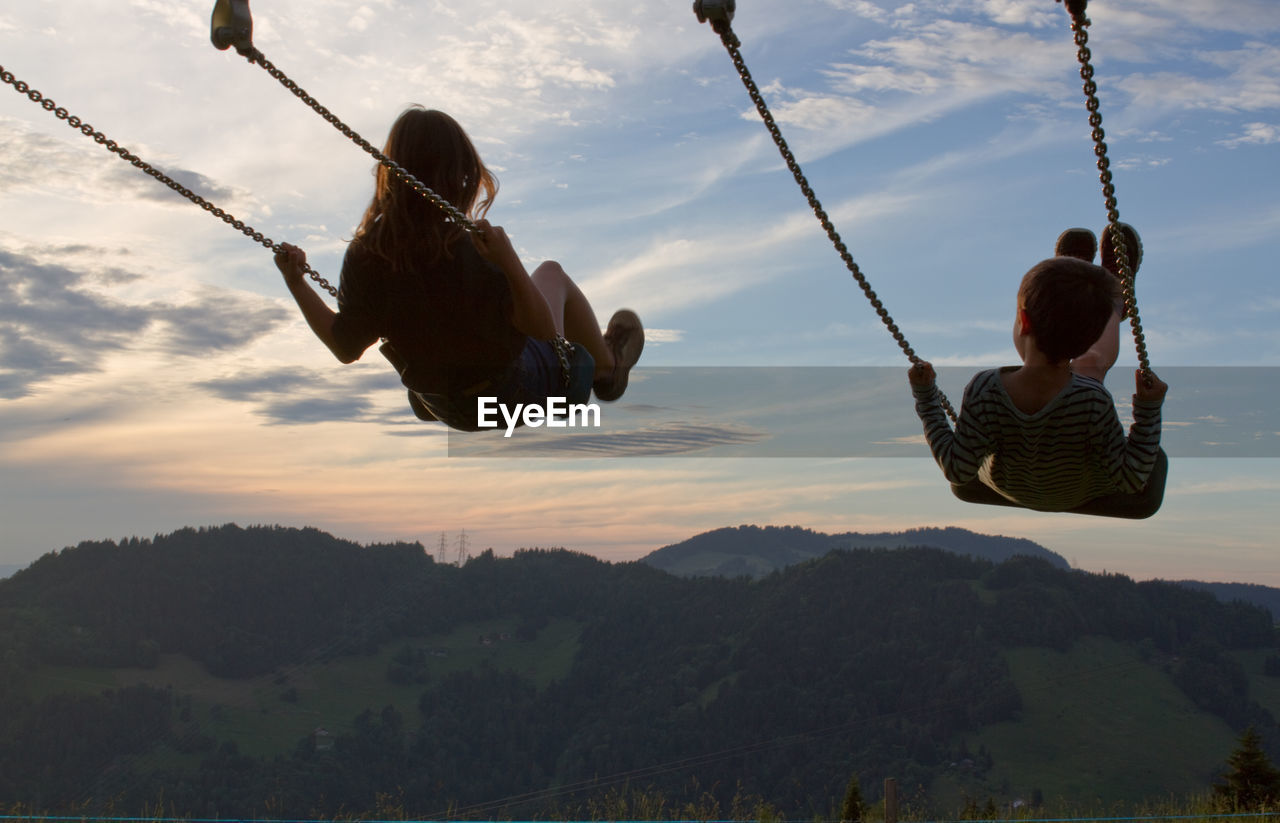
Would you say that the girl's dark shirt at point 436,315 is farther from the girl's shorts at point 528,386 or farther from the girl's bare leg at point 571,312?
the girl's bare leg at point 571,312

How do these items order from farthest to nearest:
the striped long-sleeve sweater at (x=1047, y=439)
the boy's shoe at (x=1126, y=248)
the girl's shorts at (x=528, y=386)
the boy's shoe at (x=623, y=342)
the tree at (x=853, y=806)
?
the tree at (x=853, y=806) < the boy's shoe at (x=623, y=342) < the boy's shoe at (x=1126, y=248) < the girl's shorts at (x=528, y=386) < the striped long-sleeve sweater at (x=1047, y=439)

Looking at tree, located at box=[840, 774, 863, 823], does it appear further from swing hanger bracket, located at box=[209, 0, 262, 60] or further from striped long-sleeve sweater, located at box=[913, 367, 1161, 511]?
swing hanger bracket, located at box=[209, 0, 262, 60]

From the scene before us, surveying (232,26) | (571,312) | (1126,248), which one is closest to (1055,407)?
(1126,248)

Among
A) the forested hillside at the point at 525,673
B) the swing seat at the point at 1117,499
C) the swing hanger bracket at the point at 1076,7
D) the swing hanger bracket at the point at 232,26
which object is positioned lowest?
the forested hillside at the point at 525,673

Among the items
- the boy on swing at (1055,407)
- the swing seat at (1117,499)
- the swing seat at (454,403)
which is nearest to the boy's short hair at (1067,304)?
the boy on swing at (1055,407)

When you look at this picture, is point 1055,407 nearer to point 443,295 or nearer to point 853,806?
point 443,295

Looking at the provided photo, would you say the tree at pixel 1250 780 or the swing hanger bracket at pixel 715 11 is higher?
the swing hanger bracket at pixel 715 11

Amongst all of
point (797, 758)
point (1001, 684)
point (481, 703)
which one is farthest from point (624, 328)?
point (481, 703)
